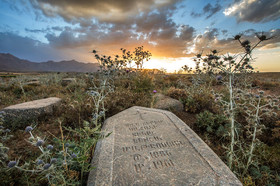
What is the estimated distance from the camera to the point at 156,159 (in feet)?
5.86

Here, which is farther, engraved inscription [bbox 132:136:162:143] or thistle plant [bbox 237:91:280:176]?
engraved inscription [bbox 132:136:162:143]

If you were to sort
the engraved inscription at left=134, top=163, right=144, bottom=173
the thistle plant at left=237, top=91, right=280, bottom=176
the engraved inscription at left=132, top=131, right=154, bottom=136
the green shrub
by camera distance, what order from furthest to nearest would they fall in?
1. the green shrub
2. the engraved inscription at left=132, top=131, right=154, bottom=136
3. the thistle plant at left=237, top=91, right=280, bottom=176
4. the engraved inscription at left=134, top=163, right=144, bottom=173

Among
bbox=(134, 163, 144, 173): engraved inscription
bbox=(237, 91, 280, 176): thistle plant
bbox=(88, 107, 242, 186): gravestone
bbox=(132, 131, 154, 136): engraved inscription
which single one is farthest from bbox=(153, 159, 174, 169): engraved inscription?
bbox=(237, 91, 280, 176): thistle plant

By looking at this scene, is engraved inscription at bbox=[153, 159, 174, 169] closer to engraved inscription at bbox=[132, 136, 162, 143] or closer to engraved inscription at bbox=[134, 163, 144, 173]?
engraved inscription at bbox=[134, 163, 144, 173]

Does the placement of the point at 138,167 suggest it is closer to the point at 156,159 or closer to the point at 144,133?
the point at 156,159

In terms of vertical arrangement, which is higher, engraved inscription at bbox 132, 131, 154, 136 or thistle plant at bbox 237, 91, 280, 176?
thistle plant at bbox 237, 91, 280, 176

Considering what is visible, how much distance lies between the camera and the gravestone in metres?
1.50

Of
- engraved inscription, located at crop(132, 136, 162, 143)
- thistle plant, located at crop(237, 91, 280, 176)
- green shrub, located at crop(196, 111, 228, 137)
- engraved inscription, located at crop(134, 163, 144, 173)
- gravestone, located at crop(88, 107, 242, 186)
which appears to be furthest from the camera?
green shrub, located at crop(196, 111, 228, 137)

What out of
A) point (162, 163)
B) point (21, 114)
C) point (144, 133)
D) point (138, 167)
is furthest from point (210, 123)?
point (21, 114)

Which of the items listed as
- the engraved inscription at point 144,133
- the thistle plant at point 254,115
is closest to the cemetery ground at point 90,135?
the thistle plant at point 254,115

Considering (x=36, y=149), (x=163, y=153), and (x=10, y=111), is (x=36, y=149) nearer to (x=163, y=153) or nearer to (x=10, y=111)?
(x=10, y=111)

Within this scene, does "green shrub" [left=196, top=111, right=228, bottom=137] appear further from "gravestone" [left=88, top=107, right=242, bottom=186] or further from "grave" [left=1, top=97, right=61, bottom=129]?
"grave" [left=1, top=97, right=61, bottom=129]

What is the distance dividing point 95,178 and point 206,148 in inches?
62.7

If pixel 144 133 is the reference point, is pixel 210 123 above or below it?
below
